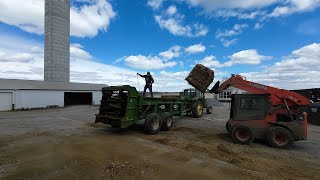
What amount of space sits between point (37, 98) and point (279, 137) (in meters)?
28.0

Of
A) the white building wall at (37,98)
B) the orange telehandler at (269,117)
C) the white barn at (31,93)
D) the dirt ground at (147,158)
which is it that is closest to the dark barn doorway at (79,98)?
the white barn at (31,93)

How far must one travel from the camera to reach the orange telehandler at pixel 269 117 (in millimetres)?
9289

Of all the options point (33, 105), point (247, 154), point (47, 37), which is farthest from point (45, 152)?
point (47, 37)

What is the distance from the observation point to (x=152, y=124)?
11750 mm

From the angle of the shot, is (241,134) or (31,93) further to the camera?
(31,93)

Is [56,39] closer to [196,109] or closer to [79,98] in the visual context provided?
[79,98]

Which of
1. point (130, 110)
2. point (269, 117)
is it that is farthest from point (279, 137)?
point (130, 110)

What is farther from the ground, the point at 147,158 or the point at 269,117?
the point at 269,117

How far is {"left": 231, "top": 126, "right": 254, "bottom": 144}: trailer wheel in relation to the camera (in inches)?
386

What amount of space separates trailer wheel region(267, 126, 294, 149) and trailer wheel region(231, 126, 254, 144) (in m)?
0.73

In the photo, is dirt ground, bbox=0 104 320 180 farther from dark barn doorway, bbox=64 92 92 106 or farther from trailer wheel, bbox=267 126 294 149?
dark barn doorway, bbox=64 92 92 106

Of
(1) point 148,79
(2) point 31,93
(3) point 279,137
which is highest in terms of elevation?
(1) point 148,79

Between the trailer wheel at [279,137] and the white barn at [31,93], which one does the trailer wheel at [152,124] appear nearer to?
the trailer wheel at [279,137]

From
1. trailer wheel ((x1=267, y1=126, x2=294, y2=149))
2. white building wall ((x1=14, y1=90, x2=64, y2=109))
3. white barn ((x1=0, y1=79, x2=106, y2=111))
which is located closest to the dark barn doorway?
white barn ((x1=0, y1=79, x2=106, y2=111))
